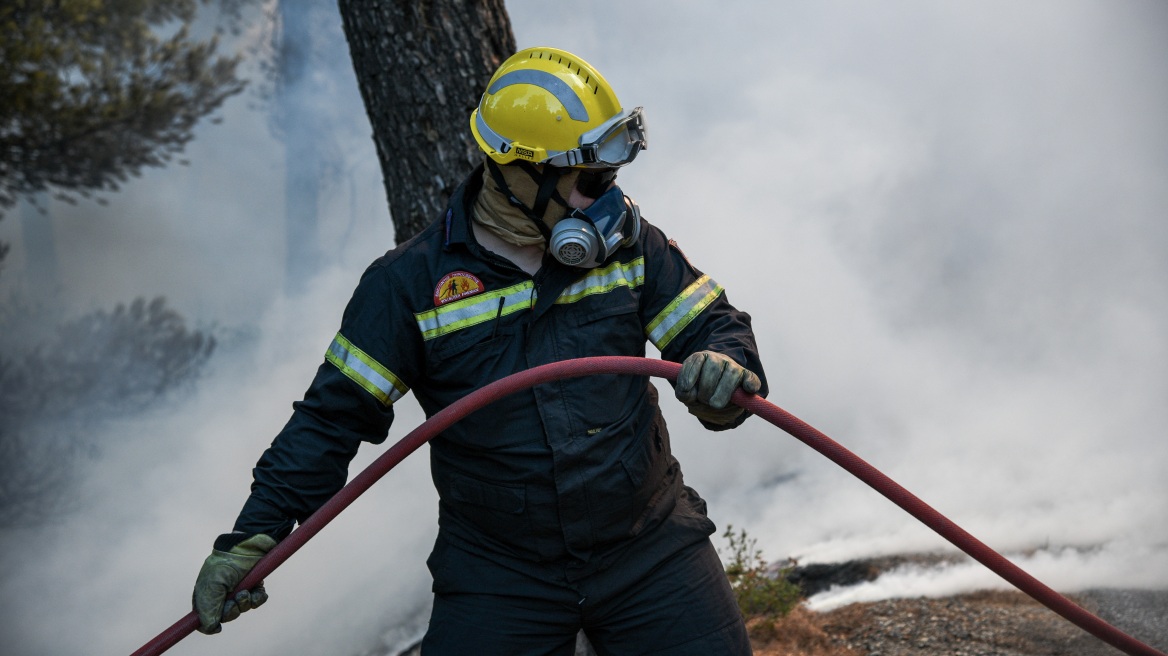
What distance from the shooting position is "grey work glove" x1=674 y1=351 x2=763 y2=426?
2180 millimetres

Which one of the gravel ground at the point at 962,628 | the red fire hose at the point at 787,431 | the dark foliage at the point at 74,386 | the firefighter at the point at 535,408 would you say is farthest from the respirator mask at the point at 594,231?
the dark foliage at the point at 74,386

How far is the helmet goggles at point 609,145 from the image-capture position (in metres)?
2.31

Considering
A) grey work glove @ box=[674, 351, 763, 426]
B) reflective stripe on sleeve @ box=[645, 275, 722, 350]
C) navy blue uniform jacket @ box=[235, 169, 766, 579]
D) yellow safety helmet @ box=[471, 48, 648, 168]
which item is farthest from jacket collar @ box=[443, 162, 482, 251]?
grey work glove @ box=[674, 351, 763, 426]

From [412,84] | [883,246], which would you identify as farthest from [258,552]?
[883,246]

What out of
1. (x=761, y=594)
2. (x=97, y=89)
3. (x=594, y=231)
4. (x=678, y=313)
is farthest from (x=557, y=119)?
(x=97, y=89)

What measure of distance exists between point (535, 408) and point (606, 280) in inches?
14.2

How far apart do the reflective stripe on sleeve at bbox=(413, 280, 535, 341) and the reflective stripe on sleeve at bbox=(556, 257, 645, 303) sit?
0.09m

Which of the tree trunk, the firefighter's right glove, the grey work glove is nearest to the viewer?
the grey work glove

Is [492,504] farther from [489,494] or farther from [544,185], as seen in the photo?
[544,185]

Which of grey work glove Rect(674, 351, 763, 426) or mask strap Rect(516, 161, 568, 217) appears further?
mask strap Rect(516, 161, 568, 217)

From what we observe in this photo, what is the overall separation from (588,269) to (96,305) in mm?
4315

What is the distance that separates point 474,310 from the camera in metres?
2.32

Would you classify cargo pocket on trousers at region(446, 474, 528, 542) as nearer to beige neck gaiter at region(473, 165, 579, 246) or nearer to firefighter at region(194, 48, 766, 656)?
firefighter at region(194, 48, 766, 656)

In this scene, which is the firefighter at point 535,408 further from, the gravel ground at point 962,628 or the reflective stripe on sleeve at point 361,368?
the gravel ground at point 962,628
